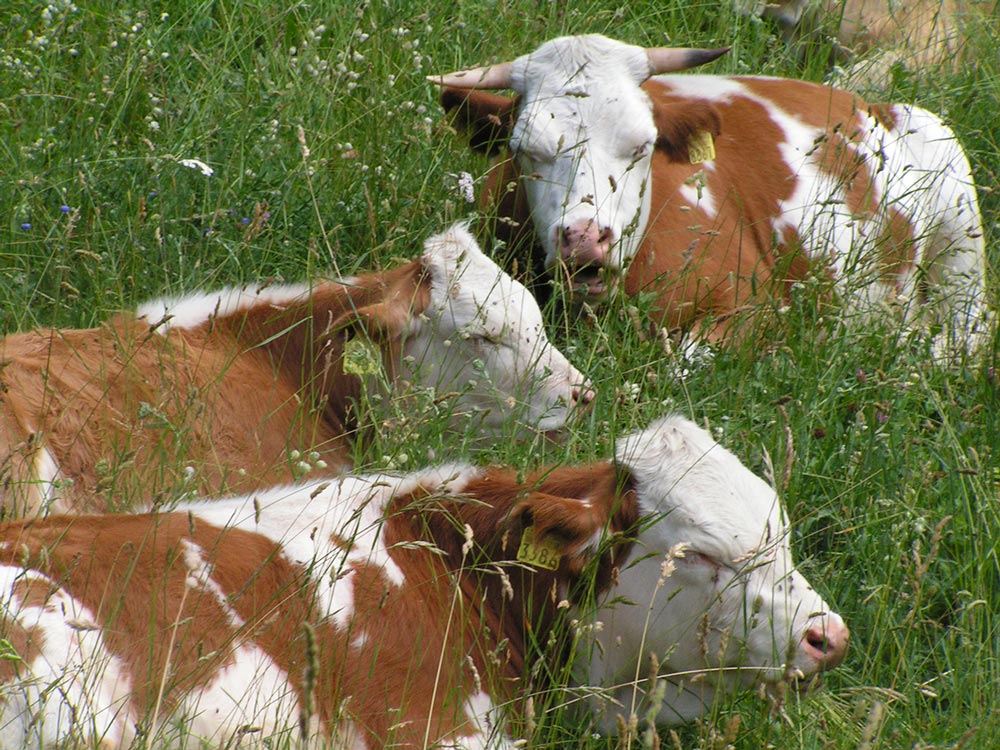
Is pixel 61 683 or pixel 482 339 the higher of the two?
pixel 61 683

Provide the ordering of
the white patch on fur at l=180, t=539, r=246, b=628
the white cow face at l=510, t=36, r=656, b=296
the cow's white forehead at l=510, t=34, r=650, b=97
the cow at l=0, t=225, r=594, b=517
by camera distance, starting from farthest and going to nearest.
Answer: the cow's white forehead at l=510, t=34, r=650, b=97 → the white cow face at l=510, t=36, r=656, b=296 → the cow at l=0, t=225, r=594, b=517 → the white patch on fur at l=180, t=539, r=246, b=628

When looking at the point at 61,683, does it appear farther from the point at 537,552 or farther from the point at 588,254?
the point at 588,254

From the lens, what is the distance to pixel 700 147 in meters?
6.60

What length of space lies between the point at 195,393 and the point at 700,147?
11.3 ft

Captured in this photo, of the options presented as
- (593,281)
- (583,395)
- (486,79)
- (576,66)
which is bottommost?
(593,281)

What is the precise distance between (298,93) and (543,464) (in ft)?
10.3

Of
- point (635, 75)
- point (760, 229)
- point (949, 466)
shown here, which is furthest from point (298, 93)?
point (949, 466)

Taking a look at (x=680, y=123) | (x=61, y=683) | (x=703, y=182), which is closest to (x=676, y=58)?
(x=680, y=123)

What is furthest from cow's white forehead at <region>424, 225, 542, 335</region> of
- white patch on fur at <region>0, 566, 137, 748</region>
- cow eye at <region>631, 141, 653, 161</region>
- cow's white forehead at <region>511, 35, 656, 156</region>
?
white patch on fur at <region>0, 566, 137, 748</region>

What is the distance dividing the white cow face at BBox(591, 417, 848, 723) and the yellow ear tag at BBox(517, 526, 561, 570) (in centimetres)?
20

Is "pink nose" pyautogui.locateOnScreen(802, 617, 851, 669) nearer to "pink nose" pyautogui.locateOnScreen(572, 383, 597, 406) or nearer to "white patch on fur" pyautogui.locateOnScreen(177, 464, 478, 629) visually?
"white patch on fur" pyautogui.locateOnScreen(177, 464, 478, 629)

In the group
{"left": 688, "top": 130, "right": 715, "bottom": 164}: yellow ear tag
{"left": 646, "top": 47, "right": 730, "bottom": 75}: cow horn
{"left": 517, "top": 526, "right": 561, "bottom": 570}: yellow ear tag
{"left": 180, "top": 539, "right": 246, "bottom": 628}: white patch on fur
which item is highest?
{"left": 646, "top": 47, "right": 730, "bottom": 75}: cow horn

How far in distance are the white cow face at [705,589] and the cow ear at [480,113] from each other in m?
3.03

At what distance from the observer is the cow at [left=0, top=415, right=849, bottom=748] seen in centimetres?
307
